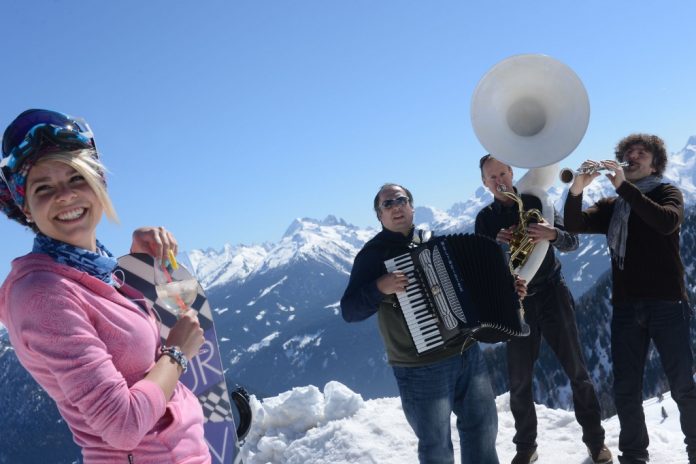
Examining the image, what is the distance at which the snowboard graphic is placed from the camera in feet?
11.9

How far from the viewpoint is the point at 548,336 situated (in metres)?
5.13

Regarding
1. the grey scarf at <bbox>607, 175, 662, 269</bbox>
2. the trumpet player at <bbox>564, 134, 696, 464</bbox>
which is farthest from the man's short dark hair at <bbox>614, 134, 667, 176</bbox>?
the grey scarf at <bbox>607, 175, 662, 269</bbox>

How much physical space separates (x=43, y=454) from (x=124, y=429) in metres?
214

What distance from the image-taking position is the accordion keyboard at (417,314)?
402cm

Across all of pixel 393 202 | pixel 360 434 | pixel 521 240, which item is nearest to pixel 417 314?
pixel 393 202

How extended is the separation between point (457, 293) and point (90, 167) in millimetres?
2854

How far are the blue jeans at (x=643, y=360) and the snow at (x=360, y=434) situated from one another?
0.56m

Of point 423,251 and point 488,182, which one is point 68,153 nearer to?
point 423,251

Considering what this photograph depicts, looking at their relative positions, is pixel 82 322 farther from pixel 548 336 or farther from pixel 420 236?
pixel 548 336

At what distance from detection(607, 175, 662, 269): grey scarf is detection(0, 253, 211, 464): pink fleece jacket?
13.7ft

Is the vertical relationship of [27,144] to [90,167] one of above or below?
above

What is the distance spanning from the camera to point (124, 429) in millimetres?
1825

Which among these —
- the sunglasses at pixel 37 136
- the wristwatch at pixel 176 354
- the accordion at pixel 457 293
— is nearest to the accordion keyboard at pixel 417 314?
the accordion at pixel 457 293

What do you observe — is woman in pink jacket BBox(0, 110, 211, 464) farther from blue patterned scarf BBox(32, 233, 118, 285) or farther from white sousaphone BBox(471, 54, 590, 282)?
white sousaphone BBox(471, 54, 590, 282)
